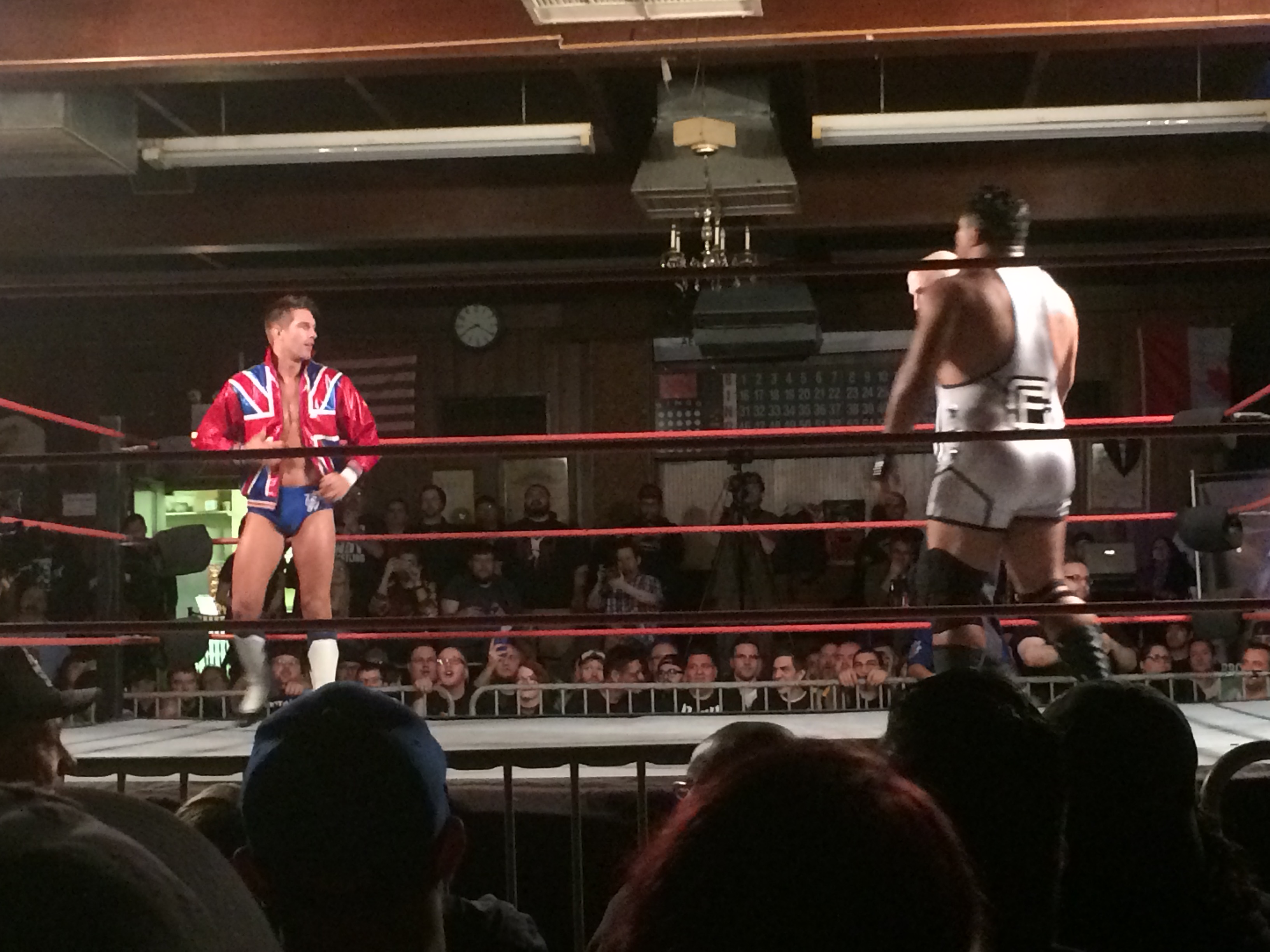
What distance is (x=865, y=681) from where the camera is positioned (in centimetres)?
389

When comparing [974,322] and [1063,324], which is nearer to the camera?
[974,322]

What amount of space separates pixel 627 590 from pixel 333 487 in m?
2.14

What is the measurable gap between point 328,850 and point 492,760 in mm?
952

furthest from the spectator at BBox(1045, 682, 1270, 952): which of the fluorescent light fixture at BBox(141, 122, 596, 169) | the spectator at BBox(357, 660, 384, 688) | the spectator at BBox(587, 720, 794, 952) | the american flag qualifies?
the american flag

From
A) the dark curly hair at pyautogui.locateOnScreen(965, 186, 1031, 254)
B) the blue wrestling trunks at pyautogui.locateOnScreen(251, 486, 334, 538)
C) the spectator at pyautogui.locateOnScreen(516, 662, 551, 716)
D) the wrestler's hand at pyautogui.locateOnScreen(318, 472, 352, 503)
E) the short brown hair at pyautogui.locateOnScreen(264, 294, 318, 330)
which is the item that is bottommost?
the spectator at pyautogui.locateOnScreen(516, 662, 551, 716)

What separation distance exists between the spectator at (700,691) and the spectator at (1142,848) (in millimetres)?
3108

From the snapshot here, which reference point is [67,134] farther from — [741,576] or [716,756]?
[716,756]

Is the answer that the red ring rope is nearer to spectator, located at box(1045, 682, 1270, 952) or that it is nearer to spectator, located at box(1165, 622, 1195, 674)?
spectator, located at box(1165, 622, 1195, 674)

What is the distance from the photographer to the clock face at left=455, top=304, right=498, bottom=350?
793 centimetres

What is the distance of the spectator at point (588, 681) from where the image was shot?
458cm

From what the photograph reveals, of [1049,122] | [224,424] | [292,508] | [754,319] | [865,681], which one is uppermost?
[1049,122]

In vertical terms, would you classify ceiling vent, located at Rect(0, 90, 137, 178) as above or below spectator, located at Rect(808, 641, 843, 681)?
above

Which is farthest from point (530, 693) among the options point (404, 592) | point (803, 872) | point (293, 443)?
point (803, 872)

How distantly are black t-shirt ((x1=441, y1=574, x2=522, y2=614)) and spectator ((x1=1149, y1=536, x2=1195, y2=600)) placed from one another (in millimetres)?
2862
